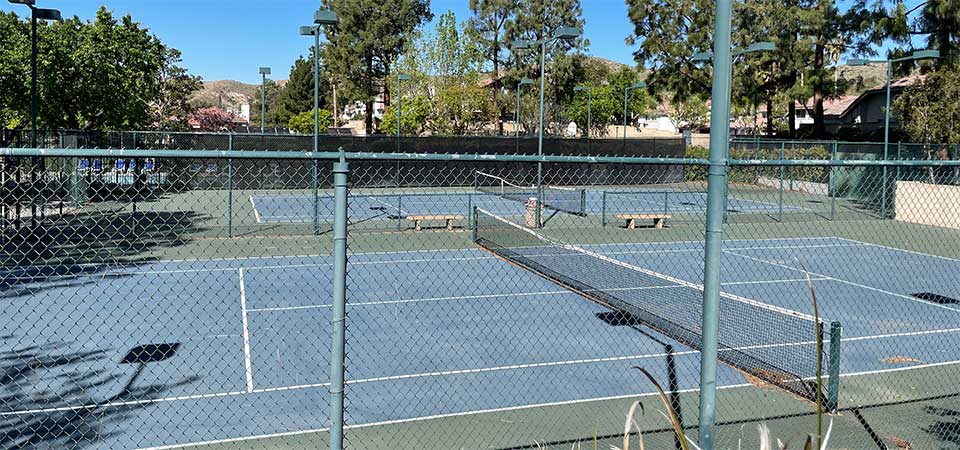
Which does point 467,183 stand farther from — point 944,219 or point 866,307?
point 866,307

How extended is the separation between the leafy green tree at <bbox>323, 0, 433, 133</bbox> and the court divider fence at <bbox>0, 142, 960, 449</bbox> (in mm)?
47930

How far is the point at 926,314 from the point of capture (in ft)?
45.7

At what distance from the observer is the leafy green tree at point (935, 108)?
3472cm

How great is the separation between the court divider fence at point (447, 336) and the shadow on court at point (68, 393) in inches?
1.4

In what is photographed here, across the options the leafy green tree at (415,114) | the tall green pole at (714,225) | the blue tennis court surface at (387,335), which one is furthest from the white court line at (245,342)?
the leafy green tree at (415,114)

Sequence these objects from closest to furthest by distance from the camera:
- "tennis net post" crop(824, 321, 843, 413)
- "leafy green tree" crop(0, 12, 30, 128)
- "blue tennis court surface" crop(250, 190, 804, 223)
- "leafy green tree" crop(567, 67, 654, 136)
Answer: "tennis net post" crop(824, 321, 843, 413) < "leafy green tree" crop(0, 12, 30, 128) < "blue tennis court surface" crop(250, 190, 804, 223) < "leafy green tree" crop(567, 67, 654, 136)

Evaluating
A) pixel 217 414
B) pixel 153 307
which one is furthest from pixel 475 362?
pixel 153 307

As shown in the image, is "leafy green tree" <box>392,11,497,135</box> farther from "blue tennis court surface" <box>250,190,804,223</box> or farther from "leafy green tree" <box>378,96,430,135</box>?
"blue tennis court surface" <box>250,190,804,223</box>

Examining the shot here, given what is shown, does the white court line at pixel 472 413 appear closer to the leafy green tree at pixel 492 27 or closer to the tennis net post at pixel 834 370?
the tennis net post at pixel 834 370

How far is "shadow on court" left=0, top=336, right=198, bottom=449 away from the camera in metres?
7.87

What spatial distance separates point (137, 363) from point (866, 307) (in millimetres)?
11425

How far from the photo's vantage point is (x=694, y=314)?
1265cm

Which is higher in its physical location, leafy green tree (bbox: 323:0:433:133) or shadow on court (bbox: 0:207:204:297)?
leafy green tree (bbox: 323:0:433:133)

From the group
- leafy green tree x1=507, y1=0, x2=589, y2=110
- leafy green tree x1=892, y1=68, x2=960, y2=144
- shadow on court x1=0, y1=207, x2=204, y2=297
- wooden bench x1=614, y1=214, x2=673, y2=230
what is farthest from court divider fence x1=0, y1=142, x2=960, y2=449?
leafy green tree x1=507, y1=0, x2=589, y2=110
